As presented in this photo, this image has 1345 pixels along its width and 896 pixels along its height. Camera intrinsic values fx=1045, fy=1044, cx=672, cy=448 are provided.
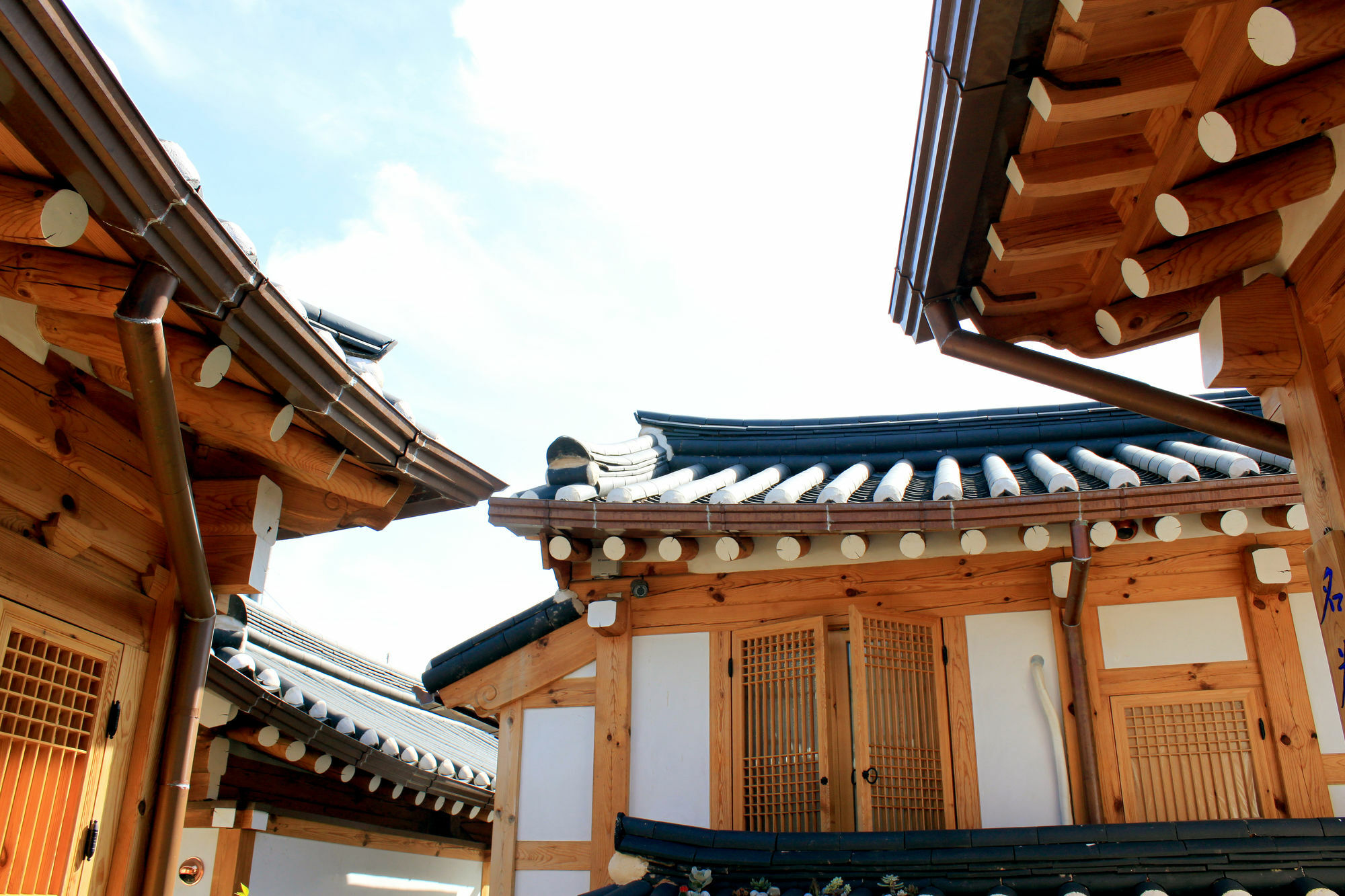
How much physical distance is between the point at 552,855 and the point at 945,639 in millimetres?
3252

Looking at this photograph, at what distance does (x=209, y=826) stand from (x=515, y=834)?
3116 millimetres

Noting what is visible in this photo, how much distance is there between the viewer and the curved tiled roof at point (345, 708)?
323 inches

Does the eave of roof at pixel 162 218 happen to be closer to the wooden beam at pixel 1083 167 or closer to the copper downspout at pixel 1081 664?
the wooden beam at pixel 1083 167

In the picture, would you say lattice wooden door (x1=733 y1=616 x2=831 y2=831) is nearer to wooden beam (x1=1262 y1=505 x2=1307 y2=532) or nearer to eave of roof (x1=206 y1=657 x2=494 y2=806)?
wooden beam (x1=1262 y1=505 x2=1307 y2=532)

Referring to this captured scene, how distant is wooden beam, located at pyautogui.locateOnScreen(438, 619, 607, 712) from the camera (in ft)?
26.7

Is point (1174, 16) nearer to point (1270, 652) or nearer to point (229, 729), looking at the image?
point (1270, 652)

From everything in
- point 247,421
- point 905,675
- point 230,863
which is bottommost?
point 230,863

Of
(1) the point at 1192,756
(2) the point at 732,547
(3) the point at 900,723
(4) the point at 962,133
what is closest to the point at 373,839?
(2) the point at 732,547

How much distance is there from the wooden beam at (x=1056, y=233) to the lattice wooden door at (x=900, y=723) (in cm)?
374

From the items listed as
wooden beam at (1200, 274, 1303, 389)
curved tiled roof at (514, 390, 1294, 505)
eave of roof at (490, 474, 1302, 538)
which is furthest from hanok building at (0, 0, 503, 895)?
wooden beam at (1200, 274, 1303, 389)

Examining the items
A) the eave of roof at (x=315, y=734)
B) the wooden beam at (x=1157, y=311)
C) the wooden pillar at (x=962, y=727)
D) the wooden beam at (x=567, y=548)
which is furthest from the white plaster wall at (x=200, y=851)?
the wooden beam at (x=1157, y=311)

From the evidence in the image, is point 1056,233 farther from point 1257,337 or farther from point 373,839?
point 373,839

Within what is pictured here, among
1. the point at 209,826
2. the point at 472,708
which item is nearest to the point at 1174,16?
the point at 472,708

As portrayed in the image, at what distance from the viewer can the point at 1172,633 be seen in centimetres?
707
